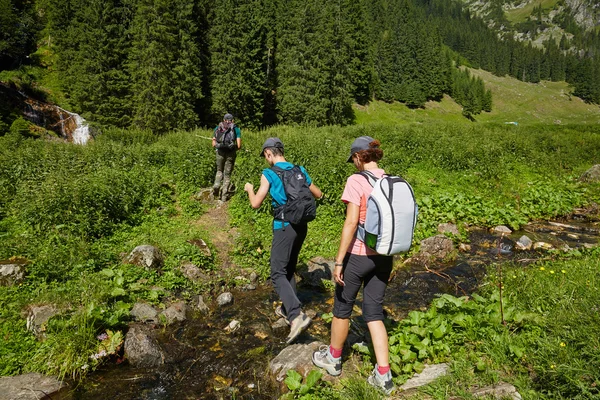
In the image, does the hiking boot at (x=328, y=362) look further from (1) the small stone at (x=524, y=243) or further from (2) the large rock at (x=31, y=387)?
(1) the small stone at (x=524, y=243)

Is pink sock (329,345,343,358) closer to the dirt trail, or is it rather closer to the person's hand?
the person's hand

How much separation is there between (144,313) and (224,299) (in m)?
1.41

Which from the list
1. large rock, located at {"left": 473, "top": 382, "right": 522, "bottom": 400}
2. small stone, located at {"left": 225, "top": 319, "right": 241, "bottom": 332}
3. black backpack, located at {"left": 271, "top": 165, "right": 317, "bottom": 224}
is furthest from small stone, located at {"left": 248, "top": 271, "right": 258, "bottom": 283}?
large rock, located at {"left": 473, "top": 382, "right": 522, "bottom": 400}

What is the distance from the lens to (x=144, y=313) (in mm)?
5758

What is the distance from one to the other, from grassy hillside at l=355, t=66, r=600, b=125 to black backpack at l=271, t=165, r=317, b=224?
205 feet

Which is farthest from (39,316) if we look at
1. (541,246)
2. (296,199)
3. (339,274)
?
(541,246)

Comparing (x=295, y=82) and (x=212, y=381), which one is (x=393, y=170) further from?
(x=295, y=82)

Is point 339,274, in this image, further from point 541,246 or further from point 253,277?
point 541,246

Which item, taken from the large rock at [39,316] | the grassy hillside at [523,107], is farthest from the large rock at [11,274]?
the grassy hillside at [523,107]

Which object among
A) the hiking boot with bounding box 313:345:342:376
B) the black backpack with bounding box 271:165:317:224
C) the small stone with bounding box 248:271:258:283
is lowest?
the small stone with bounding box 248:271:258:283

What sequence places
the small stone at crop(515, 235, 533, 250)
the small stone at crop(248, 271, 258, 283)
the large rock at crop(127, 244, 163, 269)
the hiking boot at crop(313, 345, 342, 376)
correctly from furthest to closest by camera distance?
1. the small stone at crop(515, 235, 533, 250)
2. the small stone at crop(248, 271, 258, 283)
3. the large rock at crop(127, 244, 163, 269)
4. the hiking boot at crop(313, 345, 342, 376)

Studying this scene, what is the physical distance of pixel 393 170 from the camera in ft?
42.2

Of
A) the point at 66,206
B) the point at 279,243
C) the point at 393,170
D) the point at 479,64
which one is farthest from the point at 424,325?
the point at 479,64

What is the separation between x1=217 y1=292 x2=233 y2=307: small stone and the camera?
648 cm
